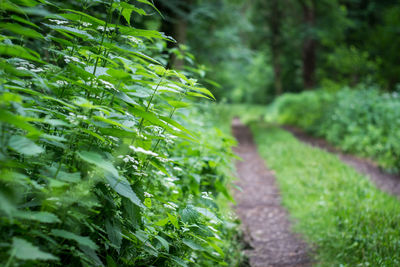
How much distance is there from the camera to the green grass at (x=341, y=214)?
2.97 meters

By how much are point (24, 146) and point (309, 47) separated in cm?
1905

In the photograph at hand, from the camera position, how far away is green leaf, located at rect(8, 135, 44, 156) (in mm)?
992

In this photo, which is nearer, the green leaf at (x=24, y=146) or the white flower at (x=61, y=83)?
the green leaf at (x=24, y=146)

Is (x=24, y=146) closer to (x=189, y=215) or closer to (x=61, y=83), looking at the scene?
(x=61, y=83)

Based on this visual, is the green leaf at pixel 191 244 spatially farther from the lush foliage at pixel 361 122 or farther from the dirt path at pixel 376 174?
the lush foliage at pixel 361 122

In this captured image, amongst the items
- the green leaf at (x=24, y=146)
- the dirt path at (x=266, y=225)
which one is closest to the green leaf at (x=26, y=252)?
the green leaf at (x=24, y=146)

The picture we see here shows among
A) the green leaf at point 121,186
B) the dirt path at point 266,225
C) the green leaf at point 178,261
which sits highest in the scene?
the green leaf at point 121,186

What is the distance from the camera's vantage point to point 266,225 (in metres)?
4.35

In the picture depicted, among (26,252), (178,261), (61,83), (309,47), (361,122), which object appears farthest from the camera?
(309,47)

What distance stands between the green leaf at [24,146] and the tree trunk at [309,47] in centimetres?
1722

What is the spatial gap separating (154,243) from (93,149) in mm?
695

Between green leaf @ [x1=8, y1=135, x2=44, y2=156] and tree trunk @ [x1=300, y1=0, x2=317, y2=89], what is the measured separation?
56.5ft

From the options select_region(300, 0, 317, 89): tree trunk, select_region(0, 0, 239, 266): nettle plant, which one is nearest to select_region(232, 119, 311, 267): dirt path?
select_region(0, 0, 239, 266): nettle plant

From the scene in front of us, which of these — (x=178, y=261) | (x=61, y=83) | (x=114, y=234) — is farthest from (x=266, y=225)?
(x=61, y=83)
